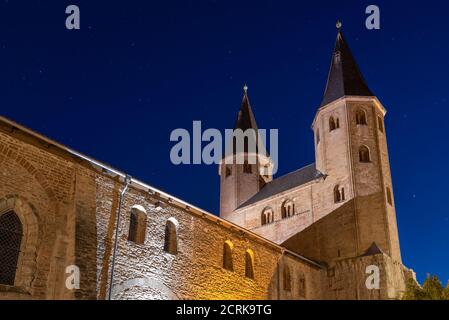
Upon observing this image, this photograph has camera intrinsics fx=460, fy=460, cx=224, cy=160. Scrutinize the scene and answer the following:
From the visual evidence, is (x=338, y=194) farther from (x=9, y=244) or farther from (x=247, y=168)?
(x=9, y=244)

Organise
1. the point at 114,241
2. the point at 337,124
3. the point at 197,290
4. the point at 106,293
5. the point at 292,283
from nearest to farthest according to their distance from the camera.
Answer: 1. the point at 106,293
2. the point at 114,241
3. the point at 197,290
4. the point at 292,283
5. the point at 337,124

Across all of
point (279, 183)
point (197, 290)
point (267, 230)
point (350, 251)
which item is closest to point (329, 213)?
point (350, 251)

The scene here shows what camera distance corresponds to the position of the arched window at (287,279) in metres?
22.2

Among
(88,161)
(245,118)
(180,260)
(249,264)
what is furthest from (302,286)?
(245,118)

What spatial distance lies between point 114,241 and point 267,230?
17825mm

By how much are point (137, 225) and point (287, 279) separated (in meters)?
9.52

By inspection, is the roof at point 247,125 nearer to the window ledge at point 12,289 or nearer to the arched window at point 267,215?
the arched window at point 267,215

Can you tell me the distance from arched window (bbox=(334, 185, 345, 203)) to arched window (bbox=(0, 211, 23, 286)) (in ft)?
62.5

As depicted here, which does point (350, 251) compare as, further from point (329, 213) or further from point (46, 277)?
point (46, 277)

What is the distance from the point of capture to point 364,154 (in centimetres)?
2814

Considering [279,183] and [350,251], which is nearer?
[350,251]

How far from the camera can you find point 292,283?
22.6m

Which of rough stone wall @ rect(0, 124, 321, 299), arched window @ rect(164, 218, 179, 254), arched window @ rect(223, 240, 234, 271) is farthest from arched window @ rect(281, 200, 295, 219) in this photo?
arched window @ rect(164, 218, 179, 254)

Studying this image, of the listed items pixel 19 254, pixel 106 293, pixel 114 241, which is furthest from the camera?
pixel 114 241
